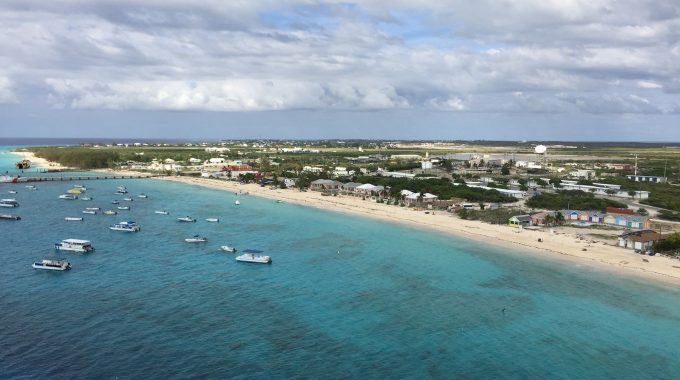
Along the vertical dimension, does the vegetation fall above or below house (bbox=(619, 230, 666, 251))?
above

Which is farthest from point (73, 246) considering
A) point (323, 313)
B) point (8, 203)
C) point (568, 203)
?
point (568, 203)

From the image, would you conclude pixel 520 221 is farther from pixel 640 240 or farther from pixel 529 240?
pixel 640 240

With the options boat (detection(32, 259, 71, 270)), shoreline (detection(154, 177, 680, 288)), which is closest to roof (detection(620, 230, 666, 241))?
shoreline (detection(154, 177, 680, 288))

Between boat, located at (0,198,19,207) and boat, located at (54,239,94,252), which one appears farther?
boat, located at (0,198,19,207)

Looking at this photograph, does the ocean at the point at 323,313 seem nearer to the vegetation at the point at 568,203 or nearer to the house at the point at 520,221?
the house at the point at 520,221

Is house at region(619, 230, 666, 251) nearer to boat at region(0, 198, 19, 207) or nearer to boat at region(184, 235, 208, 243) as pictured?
boat at region(184, 235, 208, 243)

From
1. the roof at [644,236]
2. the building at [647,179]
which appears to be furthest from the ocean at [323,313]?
the building at [647,179]
